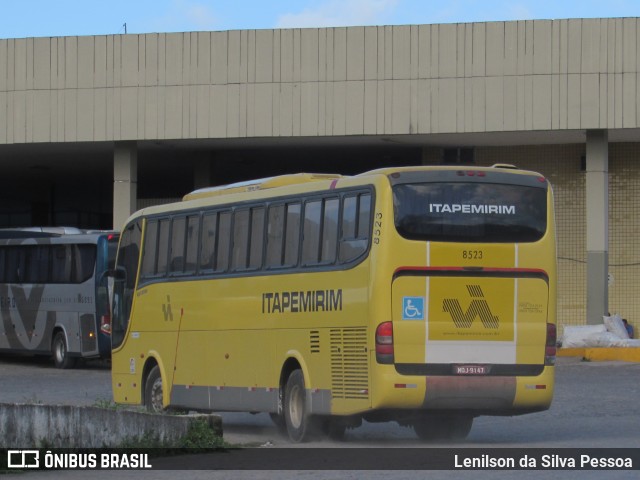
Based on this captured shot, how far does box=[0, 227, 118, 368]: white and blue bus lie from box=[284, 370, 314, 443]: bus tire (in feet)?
51.6

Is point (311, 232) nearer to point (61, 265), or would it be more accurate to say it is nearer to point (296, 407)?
point (296, 407)

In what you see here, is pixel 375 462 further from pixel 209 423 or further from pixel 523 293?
pixel 523 293

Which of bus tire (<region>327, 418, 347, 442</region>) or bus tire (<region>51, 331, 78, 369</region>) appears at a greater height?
bus tire (<region>51, 331, 78, 369</region>)

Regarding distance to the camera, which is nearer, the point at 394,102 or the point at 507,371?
the point at 507,371

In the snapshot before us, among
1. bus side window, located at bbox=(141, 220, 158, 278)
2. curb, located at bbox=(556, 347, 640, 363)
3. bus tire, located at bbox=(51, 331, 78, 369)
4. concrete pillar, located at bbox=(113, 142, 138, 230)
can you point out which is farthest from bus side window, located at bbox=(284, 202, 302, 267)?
concrete pillar, located at bbox=(113, 142, 138, 230)

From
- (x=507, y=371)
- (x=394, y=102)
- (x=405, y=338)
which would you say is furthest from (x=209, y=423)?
(x=394, y=102)

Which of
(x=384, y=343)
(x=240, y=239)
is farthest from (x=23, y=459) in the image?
(x=240, y=239)

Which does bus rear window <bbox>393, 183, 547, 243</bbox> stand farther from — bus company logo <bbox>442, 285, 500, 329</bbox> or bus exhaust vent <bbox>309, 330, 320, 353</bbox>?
bus exhaust vent <bbox>309, 330, 320, 353</bbox>

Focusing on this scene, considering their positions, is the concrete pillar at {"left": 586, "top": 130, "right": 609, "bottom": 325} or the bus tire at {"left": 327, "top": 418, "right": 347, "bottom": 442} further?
the concrete pillar at {"left": 586, "top": 130, "right": 609, "bottom": 325}

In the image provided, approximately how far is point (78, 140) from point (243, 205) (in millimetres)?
19798

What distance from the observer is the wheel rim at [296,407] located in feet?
56.3

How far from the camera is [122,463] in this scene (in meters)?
14.2

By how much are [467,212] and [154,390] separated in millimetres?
6635

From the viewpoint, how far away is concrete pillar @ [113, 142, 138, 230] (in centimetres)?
3809
